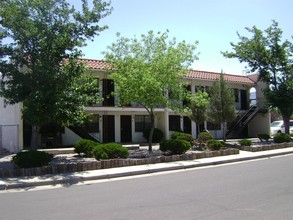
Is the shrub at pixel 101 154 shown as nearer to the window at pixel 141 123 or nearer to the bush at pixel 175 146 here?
the bush at pixel 175 146

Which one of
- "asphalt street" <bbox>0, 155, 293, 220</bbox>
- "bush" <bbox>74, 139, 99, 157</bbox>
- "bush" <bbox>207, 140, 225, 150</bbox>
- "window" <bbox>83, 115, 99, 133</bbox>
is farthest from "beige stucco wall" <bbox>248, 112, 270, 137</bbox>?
"asphalt street" <bbox>0, 155, 293, 220</bbox>

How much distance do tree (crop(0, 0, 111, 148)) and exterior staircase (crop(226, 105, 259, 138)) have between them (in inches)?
829

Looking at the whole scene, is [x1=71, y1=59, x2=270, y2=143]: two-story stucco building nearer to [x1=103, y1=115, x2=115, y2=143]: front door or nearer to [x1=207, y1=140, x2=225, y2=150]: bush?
[x1=103, y1=115, x2=115, y2=143]: front door

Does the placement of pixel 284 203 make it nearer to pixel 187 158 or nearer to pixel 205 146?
pixel 187 158

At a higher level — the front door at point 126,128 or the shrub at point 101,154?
the front door at point 126,128

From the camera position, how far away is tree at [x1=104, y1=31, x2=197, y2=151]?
16969mm

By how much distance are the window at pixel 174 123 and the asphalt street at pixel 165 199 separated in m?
19.6

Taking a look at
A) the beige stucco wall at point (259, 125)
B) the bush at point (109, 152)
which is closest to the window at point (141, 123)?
the beige stucco wall at point (259, 125)

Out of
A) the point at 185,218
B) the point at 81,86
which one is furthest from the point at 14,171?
the point at 185,218

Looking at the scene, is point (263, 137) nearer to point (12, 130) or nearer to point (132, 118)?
point (132, 118)

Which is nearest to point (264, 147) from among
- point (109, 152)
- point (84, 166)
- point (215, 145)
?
point (215, 145)

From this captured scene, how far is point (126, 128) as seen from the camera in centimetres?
2894

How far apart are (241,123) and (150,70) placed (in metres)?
18.6

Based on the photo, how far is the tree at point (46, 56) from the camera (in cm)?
1324
